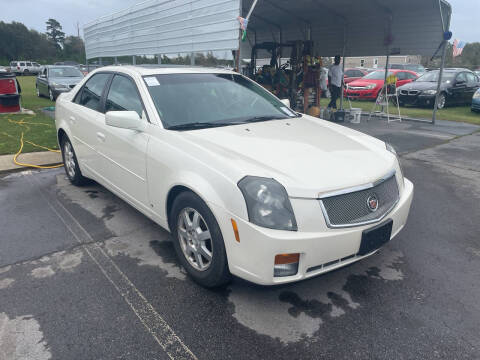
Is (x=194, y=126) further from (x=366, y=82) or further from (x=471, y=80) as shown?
(x=471, y=80)

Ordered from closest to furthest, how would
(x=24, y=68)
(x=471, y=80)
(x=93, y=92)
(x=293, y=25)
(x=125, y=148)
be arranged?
(x=125, y=148) < (x=93, y=92) < (x=293, y=25) < (x=471, y=80) < (x=24, y=68)

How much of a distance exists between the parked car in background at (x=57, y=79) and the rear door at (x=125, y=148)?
11653 millimetres

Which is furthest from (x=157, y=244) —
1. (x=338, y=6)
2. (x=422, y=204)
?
(x=338, y=6)

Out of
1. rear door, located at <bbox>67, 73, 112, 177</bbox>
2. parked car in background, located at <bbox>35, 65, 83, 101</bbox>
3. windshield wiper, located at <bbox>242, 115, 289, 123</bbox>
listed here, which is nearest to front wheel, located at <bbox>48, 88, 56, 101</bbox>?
parked car in background, located at <bbox>35, 65, 83, 101</bbox>

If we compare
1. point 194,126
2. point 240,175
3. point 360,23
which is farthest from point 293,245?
point 360,23

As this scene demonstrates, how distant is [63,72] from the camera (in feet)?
50.0

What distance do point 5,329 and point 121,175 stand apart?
166cm

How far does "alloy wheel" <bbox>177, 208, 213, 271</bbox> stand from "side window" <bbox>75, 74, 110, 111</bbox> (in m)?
2.11

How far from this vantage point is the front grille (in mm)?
2414

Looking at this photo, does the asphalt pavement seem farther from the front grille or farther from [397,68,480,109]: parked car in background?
[397,68,480,109]: parked car in background

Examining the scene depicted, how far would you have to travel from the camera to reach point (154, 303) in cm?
267

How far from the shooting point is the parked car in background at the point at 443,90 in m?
14.4

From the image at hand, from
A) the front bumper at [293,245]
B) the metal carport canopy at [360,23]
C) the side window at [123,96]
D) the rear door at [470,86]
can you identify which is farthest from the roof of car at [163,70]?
the rear door at [470,86]

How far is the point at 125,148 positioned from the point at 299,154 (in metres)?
1.67
